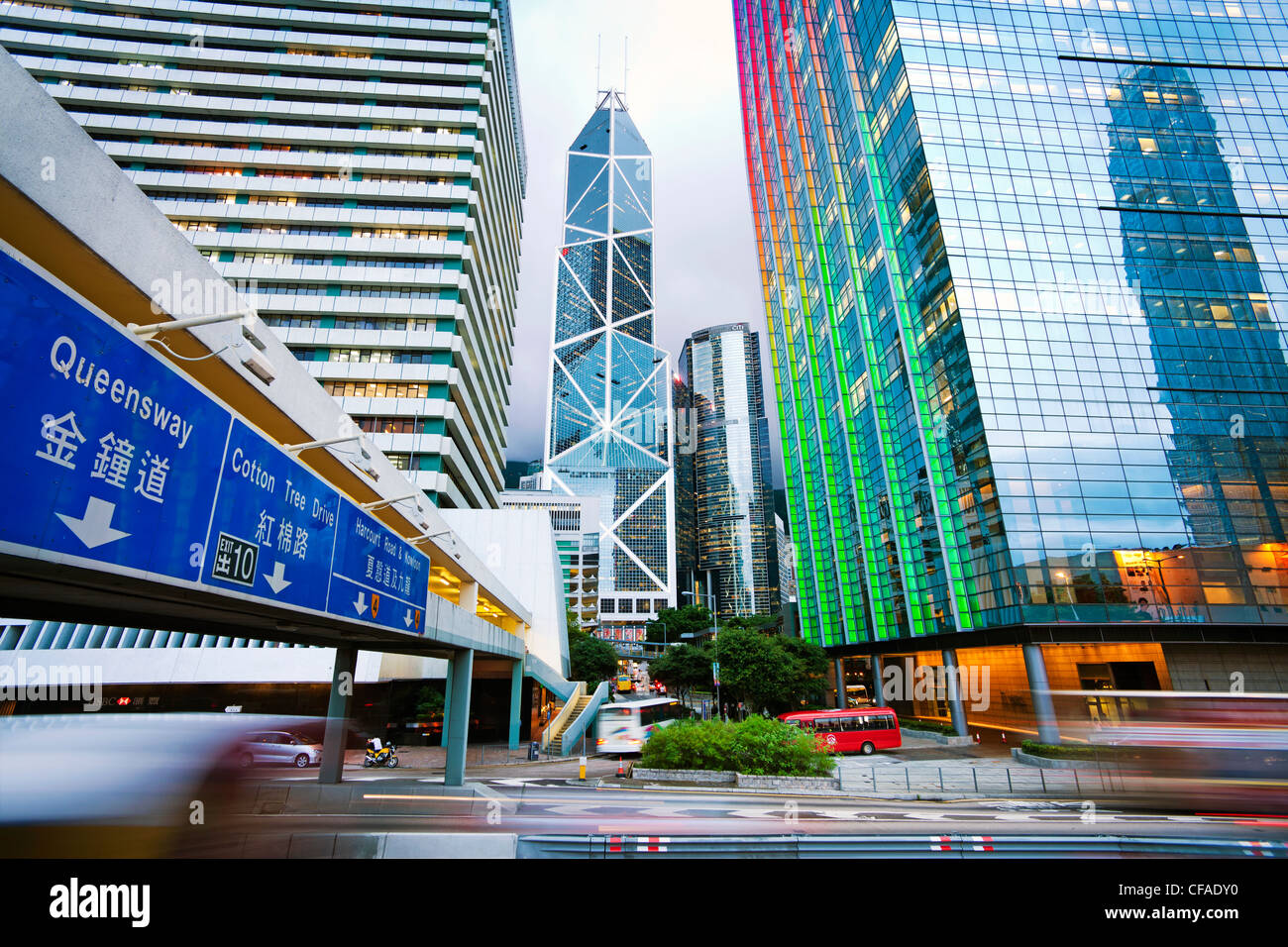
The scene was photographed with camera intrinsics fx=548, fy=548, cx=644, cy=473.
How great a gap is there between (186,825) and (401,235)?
161 feet

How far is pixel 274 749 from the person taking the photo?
682 centimetres

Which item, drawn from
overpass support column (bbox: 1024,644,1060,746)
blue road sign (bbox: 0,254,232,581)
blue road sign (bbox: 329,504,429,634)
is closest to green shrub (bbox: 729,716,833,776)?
blue road sign (bbox: 329,504,429,634)

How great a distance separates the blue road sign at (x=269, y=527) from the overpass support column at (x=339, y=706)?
8.40 m

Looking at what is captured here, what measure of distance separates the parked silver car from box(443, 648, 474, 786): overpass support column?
28.9 ft

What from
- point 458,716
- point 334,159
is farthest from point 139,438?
point 334,159

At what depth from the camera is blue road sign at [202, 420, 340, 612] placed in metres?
5.28

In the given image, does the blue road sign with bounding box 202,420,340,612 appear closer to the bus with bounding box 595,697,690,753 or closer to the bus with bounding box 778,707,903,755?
the bus with bounding box 595,697,690,753

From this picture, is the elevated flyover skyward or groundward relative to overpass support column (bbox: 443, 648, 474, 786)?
skyward

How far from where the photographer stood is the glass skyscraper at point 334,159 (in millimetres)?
41781

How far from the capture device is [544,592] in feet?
129

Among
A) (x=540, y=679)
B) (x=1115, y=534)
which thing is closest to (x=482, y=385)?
(x=540, y=679)

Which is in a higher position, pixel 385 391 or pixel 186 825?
pixel 385 391

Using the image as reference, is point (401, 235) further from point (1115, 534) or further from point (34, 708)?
point (1115, 534)
